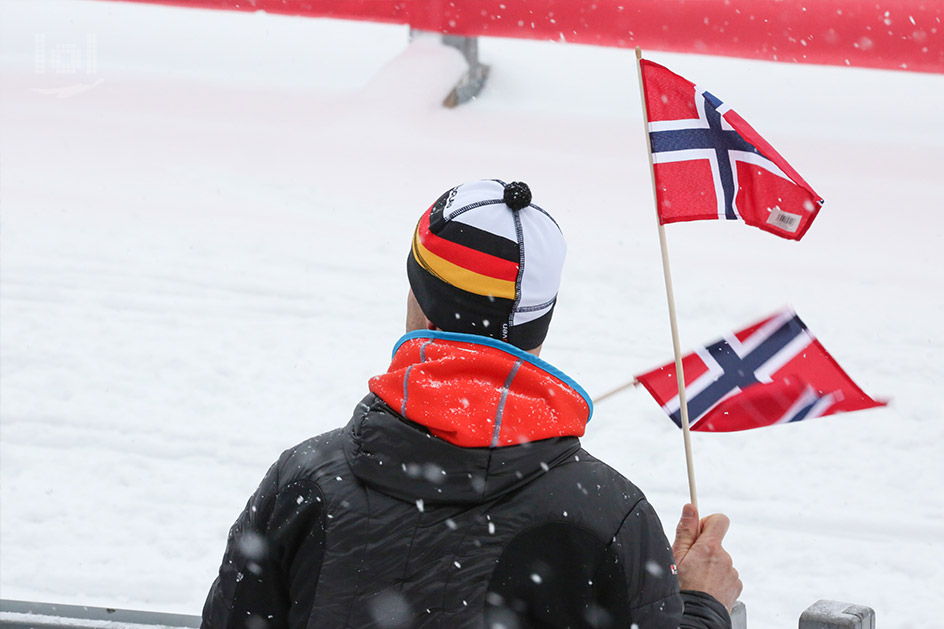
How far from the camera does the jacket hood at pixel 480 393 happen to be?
1171 mm

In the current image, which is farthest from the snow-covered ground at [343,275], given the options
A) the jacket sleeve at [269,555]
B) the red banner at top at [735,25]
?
the jacket sleeve at [269,555]

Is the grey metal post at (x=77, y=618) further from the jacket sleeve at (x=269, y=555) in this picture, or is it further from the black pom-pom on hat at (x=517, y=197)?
the black pom-pom on hat at (x=517, y=197)

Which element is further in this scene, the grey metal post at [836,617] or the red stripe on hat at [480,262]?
the grey metal post at [836,617]

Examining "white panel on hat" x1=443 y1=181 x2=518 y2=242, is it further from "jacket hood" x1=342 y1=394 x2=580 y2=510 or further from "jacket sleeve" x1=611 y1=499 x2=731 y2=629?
"jacket sleeve" x1=611 y1=499 x2=731 y2=629

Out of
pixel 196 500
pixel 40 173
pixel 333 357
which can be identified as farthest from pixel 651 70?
pixel 40 173

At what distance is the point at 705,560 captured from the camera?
150cm

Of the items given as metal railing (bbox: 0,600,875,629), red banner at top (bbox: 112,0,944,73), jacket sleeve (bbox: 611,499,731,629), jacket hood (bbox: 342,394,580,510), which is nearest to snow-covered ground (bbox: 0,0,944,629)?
red banner at top (bbox: 112,0,944,73)

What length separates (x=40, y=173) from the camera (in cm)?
670

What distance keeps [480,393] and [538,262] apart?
Answer: 8.2 inches

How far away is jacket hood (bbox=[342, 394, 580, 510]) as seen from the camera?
3.85 ft

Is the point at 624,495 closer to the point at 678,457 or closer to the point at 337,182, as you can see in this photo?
the point at 678,457

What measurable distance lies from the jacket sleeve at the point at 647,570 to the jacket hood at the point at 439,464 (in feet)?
0.39

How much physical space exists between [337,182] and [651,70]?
15.8 ft

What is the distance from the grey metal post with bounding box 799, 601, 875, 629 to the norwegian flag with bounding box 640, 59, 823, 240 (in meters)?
0.81
